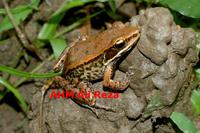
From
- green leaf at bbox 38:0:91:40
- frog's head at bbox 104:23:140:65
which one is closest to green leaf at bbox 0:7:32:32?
green leaf at bbox 38:0:91:40

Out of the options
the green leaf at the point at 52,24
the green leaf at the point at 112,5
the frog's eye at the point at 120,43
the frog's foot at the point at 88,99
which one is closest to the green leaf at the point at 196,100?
the frog's foot at the point at 88,99

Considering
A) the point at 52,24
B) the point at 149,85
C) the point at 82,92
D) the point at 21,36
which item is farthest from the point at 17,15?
the point at 149,85

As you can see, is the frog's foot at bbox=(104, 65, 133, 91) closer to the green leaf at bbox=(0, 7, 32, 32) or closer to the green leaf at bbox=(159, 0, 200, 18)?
the green leaf at bbox=(159, 0, 200, 18)

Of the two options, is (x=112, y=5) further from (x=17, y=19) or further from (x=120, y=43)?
(x=17, y=19)

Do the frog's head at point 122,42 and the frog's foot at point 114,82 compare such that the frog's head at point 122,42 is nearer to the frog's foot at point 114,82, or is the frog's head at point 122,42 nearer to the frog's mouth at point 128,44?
the frog's mouth at point 128,44

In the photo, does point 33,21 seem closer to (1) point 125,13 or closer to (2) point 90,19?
(2) point 90,19
